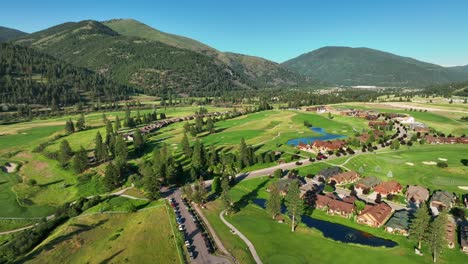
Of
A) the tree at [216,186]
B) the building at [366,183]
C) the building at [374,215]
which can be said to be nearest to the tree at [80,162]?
the tree at [216,186]

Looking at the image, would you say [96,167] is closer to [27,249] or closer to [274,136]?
[27,249]

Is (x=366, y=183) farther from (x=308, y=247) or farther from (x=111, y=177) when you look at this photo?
(x=111, y=177)

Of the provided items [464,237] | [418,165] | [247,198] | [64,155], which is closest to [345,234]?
[464,237]

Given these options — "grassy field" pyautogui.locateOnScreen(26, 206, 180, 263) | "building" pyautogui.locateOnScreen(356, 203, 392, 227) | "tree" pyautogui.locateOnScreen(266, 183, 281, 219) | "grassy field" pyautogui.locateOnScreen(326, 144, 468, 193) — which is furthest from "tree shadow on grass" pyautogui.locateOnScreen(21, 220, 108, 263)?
"grassy field" pyautogui.locateOnScreen(326, 144, 468, 193)

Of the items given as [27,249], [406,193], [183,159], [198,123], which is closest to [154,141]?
[198,123]

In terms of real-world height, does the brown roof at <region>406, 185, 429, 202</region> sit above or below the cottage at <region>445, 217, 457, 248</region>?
above

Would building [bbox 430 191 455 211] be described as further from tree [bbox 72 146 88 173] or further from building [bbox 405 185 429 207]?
tree [bbox 72 146 88 173]

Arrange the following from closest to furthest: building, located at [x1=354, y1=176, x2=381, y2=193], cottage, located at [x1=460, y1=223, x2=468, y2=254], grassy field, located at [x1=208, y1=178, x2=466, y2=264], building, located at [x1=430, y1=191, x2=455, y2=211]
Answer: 1. grassy field, located at [x1=208, y1=178, x2=466, y2=264]
2. cottage, located at [x1=460, y1=223, x2=468, y2=254]
3. building, located at [x1=430, y1=191, x2=455, y2=211]
4. building, located at [x1=354, y1=176, x2=381, y2=193]
